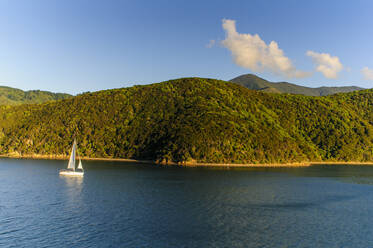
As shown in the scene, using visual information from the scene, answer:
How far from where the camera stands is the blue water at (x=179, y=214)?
137 ft

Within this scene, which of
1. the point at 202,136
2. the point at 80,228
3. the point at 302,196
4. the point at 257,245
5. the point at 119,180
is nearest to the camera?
the point at 257,245

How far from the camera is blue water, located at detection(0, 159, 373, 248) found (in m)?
41.6

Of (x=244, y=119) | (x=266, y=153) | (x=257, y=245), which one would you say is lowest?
(x=257, y=245)

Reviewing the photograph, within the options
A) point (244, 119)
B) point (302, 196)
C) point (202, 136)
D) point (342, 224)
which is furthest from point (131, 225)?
point (244, 119)

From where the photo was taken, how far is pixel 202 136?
526 ft

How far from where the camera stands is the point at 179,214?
55031 millimetres

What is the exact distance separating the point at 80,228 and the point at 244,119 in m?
147

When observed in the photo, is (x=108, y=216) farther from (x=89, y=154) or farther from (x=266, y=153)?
(x=89, y=154)

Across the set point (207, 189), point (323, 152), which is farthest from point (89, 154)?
point (323, 152)

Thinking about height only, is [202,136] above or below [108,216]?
above

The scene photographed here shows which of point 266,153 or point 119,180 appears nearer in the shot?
point 119,180

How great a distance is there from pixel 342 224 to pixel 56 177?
7838 cm

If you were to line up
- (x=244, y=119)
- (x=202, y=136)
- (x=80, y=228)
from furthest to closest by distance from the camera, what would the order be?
(x=244, y=119)
(x=202, y=136)
(x=80, y=228)

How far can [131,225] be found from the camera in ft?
→ 155
